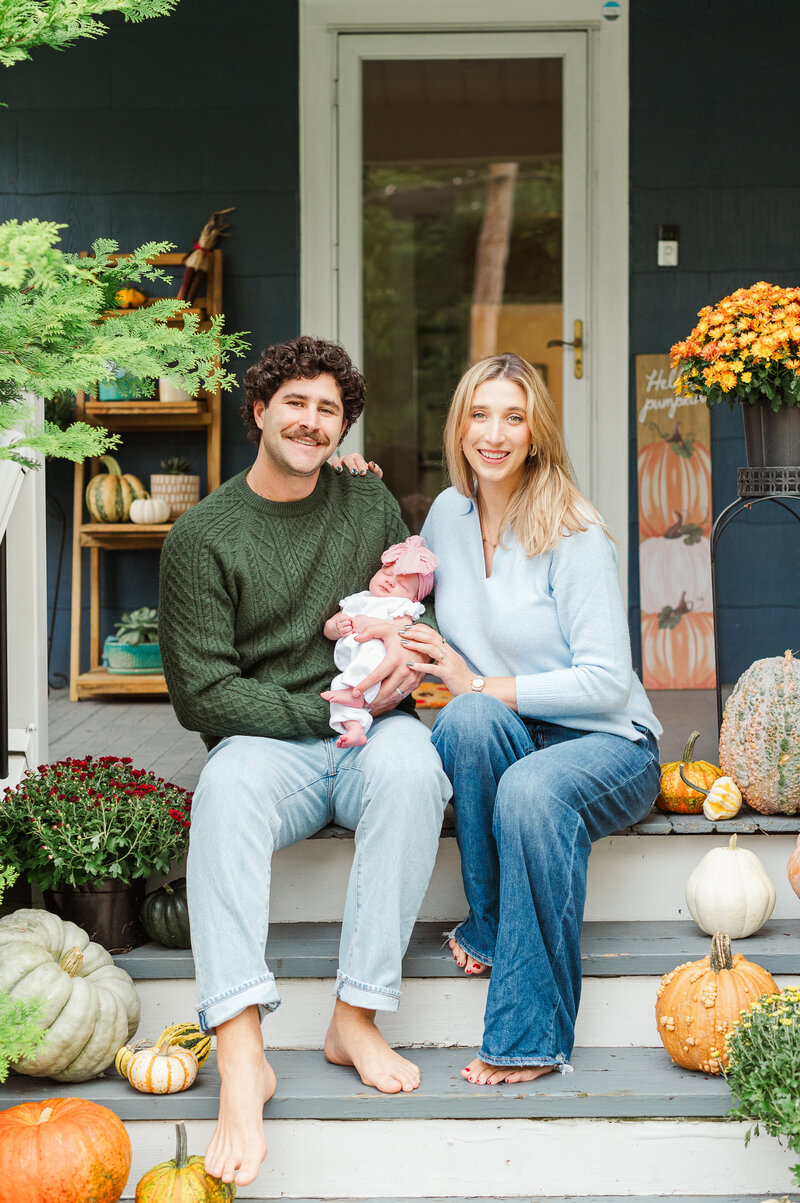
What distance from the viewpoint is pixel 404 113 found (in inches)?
169

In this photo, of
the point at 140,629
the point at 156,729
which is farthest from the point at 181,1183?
the point at 140,629

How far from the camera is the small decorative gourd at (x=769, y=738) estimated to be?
2.34 meters

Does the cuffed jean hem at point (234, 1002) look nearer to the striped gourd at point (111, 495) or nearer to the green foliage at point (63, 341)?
the green foliage at point (63, 341)

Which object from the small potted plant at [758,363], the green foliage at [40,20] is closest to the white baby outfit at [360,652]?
the small potted plant at [758,363]

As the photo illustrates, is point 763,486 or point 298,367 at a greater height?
point 298,367

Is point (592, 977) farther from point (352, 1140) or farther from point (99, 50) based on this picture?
point (99, 50)

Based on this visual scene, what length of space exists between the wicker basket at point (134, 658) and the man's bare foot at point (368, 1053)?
2.27 meters

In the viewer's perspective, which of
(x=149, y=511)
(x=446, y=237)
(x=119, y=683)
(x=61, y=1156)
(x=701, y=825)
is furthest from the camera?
(x=446, y=237)

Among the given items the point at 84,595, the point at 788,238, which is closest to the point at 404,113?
the point at 788,238

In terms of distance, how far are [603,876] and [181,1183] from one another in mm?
1013

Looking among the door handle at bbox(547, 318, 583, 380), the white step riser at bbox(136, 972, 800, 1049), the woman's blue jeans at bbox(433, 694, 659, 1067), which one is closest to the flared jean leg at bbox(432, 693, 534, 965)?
the woman's blue jeans at bbox(433, 694, 659, 1067)

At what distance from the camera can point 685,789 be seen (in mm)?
2402

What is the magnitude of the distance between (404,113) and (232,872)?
334 centimetres

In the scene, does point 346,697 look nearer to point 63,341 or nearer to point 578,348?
point 63,341
